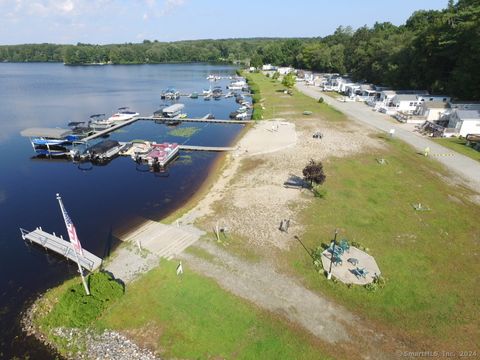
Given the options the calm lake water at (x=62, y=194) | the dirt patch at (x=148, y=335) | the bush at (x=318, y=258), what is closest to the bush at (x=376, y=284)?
the bush at (x=318, y=258)

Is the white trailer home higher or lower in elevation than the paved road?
higher

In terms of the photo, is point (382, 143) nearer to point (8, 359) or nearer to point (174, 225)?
point (174, 225)

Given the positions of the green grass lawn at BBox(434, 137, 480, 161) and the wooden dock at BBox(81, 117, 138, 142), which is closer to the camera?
the green grass lawn at BBox(434, 137, 480, 161)

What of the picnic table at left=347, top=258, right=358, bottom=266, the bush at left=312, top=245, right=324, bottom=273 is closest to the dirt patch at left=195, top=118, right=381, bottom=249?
the bush at left=312, top=245, right=324, bottom=273

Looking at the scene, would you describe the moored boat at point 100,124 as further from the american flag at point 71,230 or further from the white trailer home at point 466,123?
the white trailer home at point 466,123

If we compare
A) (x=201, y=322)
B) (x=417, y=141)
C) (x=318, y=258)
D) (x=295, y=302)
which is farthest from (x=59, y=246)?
(x=417, y=141)

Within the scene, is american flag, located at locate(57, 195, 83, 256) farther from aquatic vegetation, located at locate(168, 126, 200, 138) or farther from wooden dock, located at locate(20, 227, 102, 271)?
aquatic vegetation, located at locate(168, 126, 200, 138)

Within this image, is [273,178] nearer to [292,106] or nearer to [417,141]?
[417,141]
